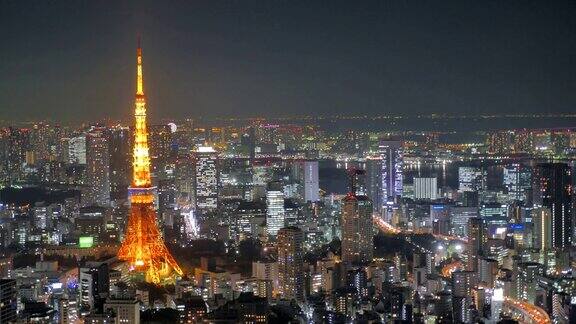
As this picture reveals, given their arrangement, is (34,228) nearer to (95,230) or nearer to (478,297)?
(95,230)

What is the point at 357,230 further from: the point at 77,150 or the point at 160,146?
the point at 77,150

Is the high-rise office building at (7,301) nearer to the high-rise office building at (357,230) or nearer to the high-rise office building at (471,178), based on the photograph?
the high-rise office building at (357,230)

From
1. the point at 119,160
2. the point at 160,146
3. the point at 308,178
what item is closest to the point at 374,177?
the point at 308,178

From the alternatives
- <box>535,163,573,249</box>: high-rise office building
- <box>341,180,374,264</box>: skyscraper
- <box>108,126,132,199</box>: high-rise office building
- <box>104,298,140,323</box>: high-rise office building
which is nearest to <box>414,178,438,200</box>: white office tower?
<box>341,180,374,264</box>: skyscraper

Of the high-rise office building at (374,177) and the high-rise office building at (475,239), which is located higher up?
the high-rise office building at (374,177)

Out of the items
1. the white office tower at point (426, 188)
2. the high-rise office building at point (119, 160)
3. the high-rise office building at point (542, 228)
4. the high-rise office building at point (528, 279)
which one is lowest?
the high-rise office building at point (528, 279)

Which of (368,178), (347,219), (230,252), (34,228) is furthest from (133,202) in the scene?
(368,178)

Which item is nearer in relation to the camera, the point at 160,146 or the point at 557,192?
the point at 557,192

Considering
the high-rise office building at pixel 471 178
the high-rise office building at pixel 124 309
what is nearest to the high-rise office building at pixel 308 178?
the high-rise office building at pixel 471 178
